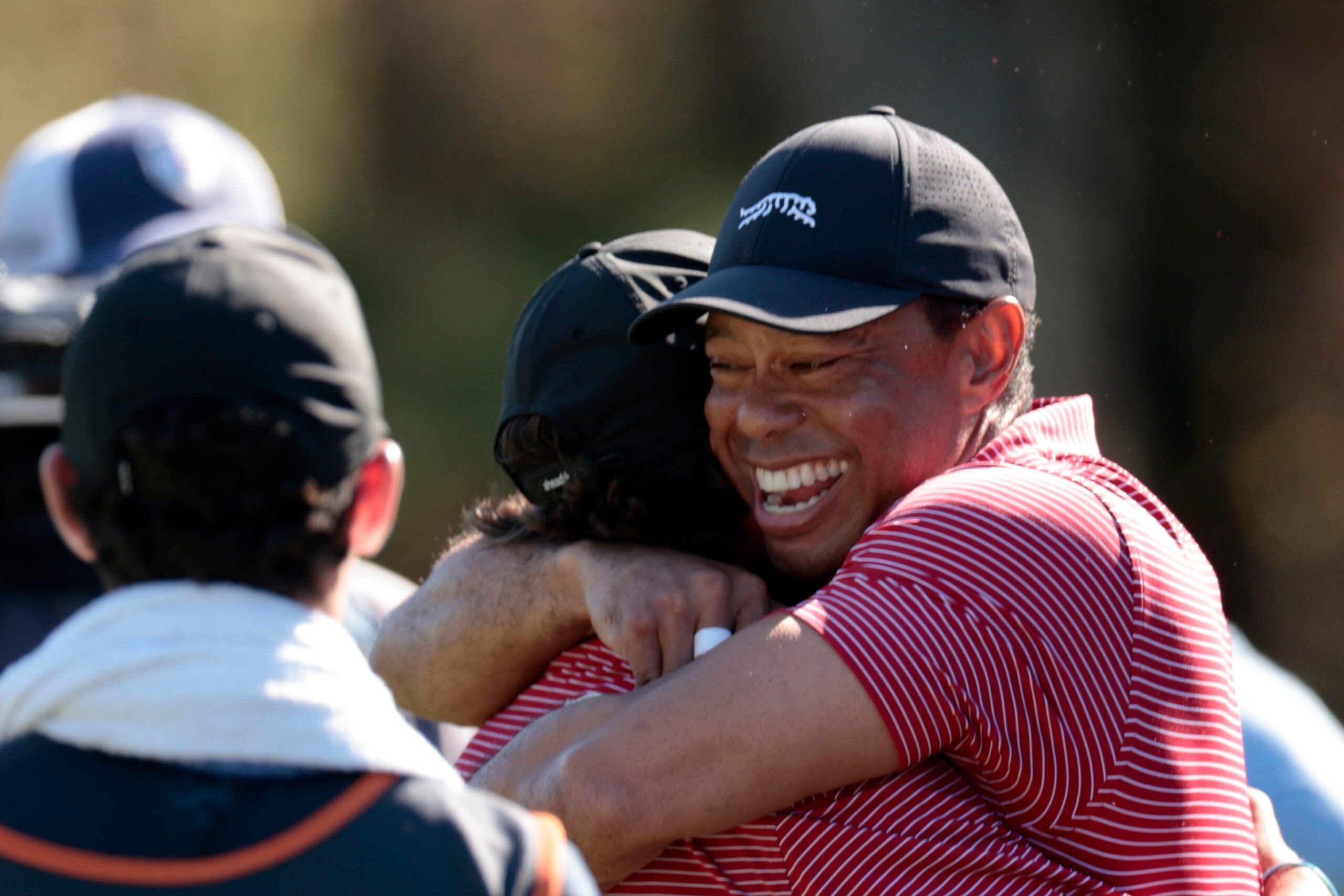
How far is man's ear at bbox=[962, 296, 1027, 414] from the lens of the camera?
8.64 feet

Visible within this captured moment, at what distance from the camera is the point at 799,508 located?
2668 millimetres

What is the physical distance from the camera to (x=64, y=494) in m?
1.68

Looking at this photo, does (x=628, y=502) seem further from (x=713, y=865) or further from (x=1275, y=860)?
(x=1275, y=860)

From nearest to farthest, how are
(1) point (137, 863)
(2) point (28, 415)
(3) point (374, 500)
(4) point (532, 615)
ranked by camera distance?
(1) point (137, 863)
(3) point (374, 500)
(4) point (532, 615)
(2) point (28, 415)

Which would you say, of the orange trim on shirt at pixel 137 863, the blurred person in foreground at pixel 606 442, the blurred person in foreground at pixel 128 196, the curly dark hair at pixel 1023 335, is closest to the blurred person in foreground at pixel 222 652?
the orange trim on shirt at pixel 137 863

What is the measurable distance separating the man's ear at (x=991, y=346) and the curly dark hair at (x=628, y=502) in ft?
1.57

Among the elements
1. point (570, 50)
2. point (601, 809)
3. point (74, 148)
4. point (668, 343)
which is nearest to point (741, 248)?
point (668, 343)

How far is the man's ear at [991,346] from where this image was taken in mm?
2635

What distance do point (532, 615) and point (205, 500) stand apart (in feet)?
3.50

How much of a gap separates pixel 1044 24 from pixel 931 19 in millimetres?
805

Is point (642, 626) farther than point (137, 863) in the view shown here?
Yes

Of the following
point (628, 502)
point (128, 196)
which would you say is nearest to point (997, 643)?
point (628, 502)

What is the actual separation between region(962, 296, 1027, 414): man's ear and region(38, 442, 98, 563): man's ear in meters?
1.53

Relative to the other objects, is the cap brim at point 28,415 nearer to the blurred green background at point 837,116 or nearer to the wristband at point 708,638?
the wristband at point 708,638
